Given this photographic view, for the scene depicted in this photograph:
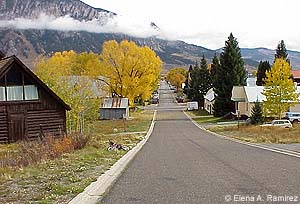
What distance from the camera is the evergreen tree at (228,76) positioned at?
71.5 metres

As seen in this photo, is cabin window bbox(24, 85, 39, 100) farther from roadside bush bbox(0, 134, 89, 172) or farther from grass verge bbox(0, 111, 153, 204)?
grass verge bbox(0, 111, 153, 204)

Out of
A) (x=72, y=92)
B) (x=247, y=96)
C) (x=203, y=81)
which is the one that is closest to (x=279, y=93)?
(x=247, y=96)

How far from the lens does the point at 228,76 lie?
72688 millimetres

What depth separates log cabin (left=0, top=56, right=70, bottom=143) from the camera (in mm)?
35688

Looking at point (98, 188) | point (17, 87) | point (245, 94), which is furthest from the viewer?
point (245, 94)

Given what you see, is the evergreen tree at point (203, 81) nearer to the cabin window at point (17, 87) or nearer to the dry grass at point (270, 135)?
the dry grass at point (270, 135)

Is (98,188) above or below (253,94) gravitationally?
below

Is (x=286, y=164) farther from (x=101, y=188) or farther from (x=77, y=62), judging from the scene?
(x=77, y=62)

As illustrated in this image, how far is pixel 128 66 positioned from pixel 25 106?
120 ft

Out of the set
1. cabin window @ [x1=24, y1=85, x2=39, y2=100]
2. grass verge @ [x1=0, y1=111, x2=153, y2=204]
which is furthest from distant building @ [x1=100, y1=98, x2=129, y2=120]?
grass verge @ [x1=0, y1=111, x2=153, y2=204]

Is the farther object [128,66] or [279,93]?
[128,66]

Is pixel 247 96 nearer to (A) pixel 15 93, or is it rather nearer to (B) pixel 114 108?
(B) pixel 114 108

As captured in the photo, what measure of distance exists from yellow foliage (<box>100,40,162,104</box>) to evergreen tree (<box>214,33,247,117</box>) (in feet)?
34.0

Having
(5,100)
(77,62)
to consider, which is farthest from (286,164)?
(77,62)
